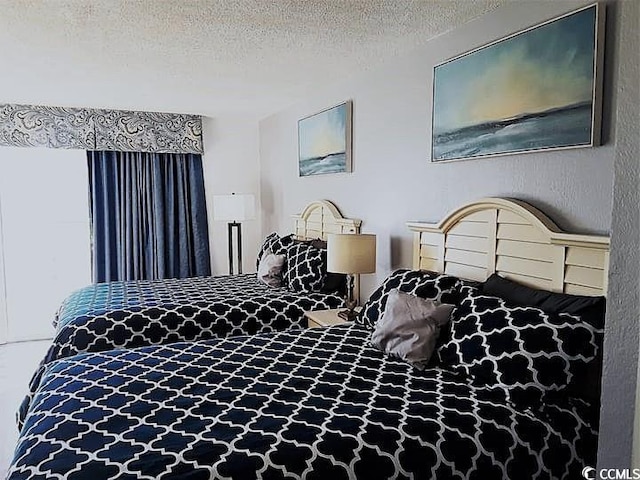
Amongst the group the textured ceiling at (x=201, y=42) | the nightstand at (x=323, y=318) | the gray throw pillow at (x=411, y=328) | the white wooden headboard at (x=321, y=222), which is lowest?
the nightstand at (x=323, y=318)

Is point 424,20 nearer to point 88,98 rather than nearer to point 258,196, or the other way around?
point 88,98

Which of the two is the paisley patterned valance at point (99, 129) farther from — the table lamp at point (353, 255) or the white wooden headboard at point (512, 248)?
the white wooden headboard at point (512, 248)

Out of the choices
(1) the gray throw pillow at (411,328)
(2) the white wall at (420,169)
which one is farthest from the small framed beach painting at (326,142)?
(1) the gray throw pillow at (411,328)

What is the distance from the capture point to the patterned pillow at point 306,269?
373cm

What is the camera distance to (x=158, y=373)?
6.93 feet

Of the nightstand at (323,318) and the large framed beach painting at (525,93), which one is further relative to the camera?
the nightstand at (323,318)

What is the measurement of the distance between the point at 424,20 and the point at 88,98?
3144 millimetres

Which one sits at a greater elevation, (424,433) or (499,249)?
(499,249)

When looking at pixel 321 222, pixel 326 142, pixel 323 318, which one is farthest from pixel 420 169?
pixel 321 222

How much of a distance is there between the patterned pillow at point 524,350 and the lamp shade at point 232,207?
3.46 meters

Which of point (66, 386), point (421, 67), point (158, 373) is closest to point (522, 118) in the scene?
point (421, 67)

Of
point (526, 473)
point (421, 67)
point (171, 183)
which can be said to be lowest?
point (526, 473)

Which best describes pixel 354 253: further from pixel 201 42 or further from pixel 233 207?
pixel 233 207

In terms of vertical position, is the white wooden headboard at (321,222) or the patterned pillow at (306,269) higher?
the white wooden headboard at (321,222)
